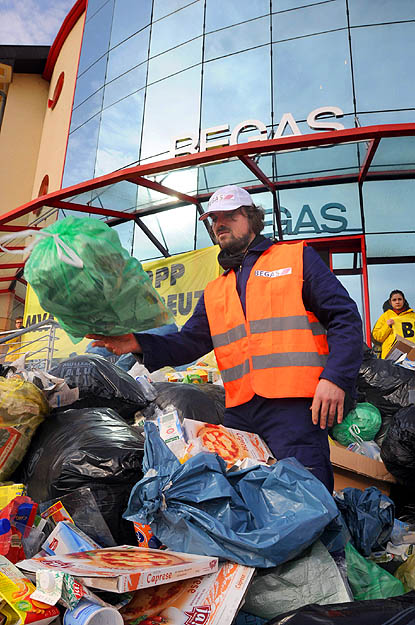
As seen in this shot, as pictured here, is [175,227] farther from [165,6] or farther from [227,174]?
[165,6]

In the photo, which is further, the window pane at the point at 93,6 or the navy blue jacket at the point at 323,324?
the window pane at the point at 93,6

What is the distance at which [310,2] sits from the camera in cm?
910

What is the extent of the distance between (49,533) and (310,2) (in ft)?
33.1

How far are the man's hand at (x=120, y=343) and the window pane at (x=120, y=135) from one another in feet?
28.1

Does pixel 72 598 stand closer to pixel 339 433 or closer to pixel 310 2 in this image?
pixel 339 433

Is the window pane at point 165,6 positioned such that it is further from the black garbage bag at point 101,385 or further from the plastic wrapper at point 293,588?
the plastic wrapper at point 293,588

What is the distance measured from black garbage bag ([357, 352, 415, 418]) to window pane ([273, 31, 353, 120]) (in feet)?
19.2

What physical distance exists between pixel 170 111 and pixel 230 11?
2218 millimetres

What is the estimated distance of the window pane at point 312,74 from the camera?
8.45 m

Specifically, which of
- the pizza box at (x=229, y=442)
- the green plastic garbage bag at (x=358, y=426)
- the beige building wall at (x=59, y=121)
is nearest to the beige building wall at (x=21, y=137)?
the beige building wall at (x=59, y=121)

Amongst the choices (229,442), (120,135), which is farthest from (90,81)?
(229,442)

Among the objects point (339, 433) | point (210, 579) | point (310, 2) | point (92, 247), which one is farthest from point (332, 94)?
point (210, 579)

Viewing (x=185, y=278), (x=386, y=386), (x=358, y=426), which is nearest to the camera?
(x=358, y=426)

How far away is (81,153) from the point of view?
11844 millimetres
